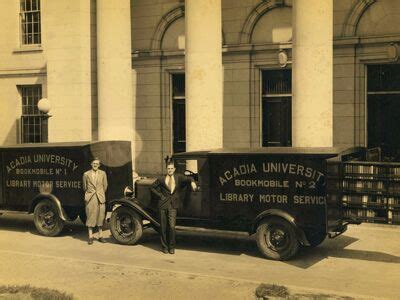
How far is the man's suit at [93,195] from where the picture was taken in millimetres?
14297

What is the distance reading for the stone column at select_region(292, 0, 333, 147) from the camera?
53.2 ft

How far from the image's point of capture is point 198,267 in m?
12.0

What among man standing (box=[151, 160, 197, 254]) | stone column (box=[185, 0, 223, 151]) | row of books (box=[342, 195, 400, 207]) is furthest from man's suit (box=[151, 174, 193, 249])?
stone column (box=[185, 0, 223, 151])

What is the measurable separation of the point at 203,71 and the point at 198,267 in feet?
24.2

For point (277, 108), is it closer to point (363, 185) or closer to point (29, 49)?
point (363, 185)

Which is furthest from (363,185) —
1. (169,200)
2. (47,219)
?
(47,219)

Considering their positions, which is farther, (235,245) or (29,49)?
(29,49)

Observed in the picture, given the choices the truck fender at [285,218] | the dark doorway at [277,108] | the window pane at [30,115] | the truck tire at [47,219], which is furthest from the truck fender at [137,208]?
the window pane at [30,115]

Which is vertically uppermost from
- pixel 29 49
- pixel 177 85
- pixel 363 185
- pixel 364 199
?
pixel 29 49

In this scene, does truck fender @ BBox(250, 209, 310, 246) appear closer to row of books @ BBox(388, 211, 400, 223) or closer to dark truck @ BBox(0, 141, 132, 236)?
row of books @ BBox(388, 211, 400, 223)

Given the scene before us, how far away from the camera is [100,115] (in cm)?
2053

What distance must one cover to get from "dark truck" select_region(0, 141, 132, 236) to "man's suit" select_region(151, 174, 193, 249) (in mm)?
2643

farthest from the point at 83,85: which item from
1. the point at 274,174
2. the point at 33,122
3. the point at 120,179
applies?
the point at 274,174

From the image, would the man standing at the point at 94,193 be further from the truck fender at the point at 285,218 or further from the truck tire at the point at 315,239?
the truck tire at the point at 315,239
